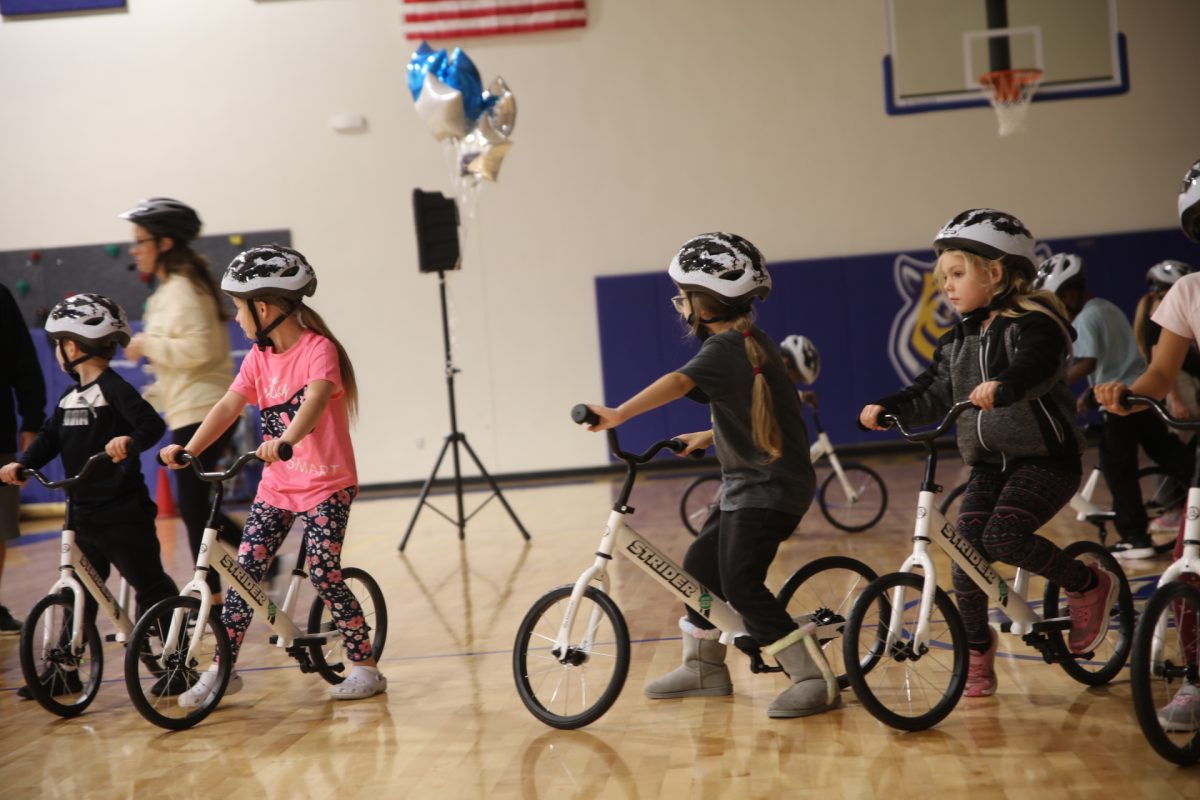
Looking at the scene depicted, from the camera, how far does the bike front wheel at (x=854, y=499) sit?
7.16m


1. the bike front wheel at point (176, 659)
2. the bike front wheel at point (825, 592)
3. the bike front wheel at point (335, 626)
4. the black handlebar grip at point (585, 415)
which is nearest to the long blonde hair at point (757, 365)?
the bike front wheel at point (825, 592)

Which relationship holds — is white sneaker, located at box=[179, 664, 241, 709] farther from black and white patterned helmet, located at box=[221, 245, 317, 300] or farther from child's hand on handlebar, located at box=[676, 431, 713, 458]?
child's hand on handlebar, located at box=[676, 431, 713, 458]

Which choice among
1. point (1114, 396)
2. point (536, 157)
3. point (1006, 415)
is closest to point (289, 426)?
point (1006, 415)

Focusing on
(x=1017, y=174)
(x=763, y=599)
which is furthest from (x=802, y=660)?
(x=1017, y=174)

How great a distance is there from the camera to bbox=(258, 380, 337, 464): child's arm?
3.80m

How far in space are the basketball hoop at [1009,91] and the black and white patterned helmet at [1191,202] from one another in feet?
26.4

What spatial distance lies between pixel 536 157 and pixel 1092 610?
8.58 m

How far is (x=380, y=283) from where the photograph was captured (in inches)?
451

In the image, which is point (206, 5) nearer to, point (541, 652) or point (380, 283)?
point (380, 283)

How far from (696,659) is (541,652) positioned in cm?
53

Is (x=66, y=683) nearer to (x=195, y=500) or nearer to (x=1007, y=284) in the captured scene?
(x=195, y=500)

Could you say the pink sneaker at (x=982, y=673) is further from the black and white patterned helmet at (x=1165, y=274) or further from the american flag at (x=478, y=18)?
the american flag at (x=478, y=18)

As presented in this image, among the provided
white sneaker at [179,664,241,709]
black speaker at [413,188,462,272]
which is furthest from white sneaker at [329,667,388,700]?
black speaker at [413,188,462,272]

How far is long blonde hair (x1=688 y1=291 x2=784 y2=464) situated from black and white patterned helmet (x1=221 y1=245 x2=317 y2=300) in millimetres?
1399
